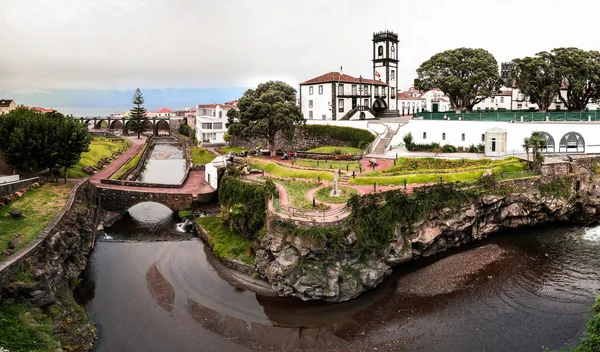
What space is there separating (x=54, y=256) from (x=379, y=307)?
794 inches

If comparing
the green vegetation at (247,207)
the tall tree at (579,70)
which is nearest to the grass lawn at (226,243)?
the green vegetation at (247,207)

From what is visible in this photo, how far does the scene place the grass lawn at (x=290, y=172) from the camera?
42.4 meters

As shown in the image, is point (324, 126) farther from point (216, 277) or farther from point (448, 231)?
point (216, 277)

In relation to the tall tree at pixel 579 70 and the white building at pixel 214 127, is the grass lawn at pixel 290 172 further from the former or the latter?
the white building at pixel 214 127

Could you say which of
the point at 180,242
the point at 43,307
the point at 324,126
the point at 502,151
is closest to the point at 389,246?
the point at 180,242

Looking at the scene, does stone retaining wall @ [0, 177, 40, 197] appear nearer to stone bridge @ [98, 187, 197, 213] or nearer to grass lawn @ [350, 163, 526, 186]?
stone bridge @ [98, 187, 197, 213]

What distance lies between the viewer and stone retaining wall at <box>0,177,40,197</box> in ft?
118

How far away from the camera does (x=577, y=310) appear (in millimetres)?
26922

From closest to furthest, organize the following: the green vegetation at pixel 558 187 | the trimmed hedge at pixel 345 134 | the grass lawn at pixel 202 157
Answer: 1. the green vegetation at pixel 558 187
2. the trimmed hedge at pixel 345 134
3. the grass lawn at pixel 202 157

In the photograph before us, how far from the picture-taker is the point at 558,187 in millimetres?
41812

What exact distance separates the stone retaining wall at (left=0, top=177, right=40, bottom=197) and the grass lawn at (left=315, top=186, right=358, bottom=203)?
24.1 m

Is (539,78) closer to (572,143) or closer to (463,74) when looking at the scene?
(463,74)

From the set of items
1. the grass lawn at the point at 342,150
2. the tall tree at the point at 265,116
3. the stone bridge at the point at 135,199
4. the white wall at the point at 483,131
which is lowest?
the stone bridge at the point at 135,199

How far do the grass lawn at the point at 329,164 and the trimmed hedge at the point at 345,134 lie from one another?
10.9 meters
